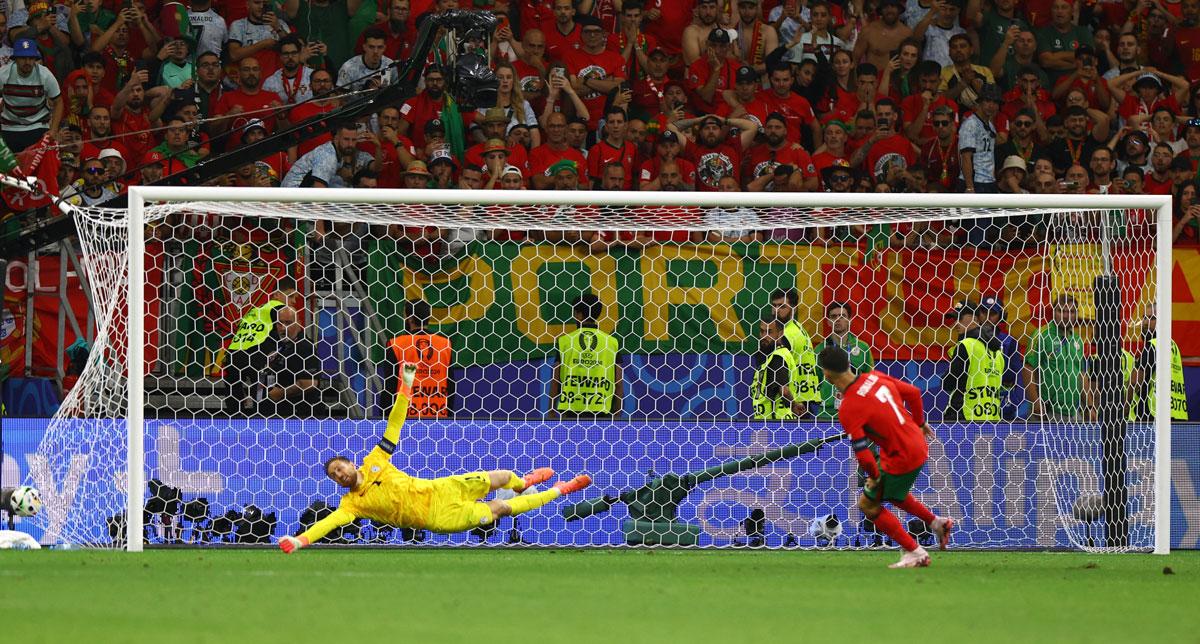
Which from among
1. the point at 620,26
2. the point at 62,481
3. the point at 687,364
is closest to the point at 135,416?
the point at 62,481

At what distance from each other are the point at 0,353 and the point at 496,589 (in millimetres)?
6634

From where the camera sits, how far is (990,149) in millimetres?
15336

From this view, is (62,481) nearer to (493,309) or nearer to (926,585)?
(493,309)

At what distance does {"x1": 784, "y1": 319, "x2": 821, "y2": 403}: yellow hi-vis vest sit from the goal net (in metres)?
0.02

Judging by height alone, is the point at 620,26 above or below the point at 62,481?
above

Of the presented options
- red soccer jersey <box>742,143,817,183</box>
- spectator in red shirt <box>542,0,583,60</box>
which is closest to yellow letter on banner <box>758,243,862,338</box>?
red soccer jersey <box>742,143,817,183</box>

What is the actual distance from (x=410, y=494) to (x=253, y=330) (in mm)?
2219

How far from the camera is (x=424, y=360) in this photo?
12000 mm

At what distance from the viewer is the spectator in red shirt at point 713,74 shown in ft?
50.8

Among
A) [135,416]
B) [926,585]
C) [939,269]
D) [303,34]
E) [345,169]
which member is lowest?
[926,585]

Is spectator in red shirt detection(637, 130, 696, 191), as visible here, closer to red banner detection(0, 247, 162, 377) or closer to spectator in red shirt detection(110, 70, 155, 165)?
spectator in red shirt detection(110, 70, 155, 165)

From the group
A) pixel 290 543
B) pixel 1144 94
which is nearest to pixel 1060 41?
pixel 1144 94

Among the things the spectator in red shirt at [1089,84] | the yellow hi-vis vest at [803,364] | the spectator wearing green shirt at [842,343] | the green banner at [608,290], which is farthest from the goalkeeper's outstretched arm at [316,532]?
the spectator in red shirt at [1089,84]

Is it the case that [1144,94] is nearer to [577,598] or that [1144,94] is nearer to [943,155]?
[943,155]
